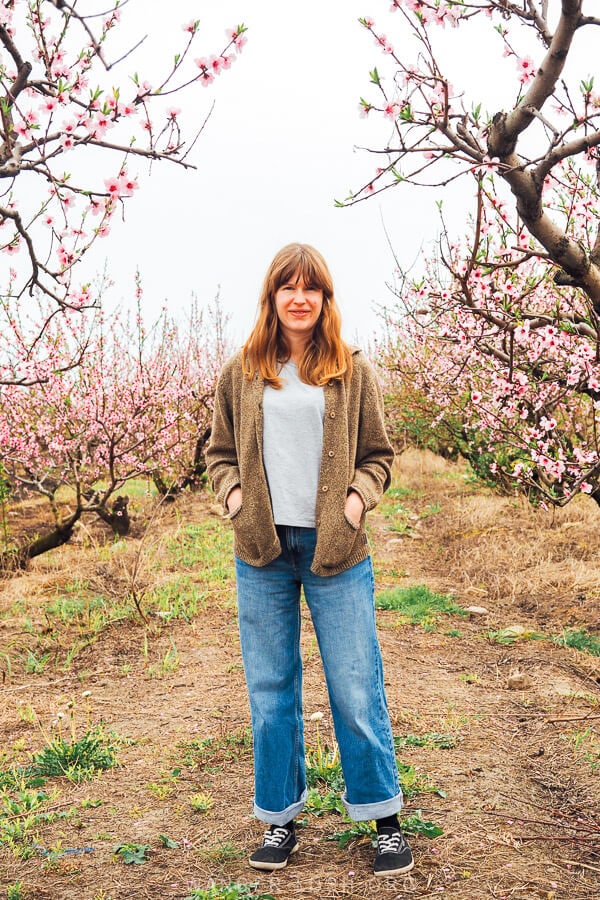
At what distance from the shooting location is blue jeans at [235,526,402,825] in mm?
2438

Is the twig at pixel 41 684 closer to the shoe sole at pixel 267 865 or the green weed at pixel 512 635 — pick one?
the shoe sole at pixel 267 865

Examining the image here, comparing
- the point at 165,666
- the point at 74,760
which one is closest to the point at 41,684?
the point at 165,666

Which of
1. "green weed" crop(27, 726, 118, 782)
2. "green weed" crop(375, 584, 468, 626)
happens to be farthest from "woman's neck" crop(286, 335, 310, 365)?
"green weed" crop(375, 584, 468, 626)

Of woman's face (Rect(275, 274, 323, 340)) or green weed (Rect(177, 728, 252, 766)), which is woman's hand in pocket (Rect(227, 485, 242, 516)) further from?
green weed (Rect(177, 728, 252, 766))

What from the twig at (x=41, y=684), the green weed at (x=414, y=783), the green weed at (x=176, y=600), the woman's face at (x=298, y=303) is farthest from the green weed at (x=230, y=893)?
the green weed at (x=176, y=600)

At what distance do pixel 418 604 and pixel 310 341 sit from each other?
3771 millimetres

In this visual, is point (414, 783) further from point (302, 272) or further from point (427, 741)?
point (302, 272)

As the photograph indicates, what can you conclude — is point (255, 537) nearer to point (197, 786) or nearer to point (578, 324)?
point (197, 786)

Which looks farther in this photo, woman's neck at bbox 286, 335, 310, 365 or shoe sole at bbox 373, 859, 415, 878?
woman's neck at bbox 286, 335, 310, 365

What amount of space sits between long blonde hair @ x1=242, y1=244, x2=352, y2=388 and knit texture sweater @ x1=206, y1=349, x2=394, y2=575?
0.05m

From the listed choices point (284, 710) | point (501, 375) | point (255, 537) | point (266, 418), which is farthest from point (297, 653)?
point (501, 375)

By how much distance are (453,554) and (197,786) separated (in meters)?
4.70

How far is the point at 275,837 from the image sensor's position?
8.49 feet

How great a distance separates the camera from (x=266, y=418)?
2490 mm
